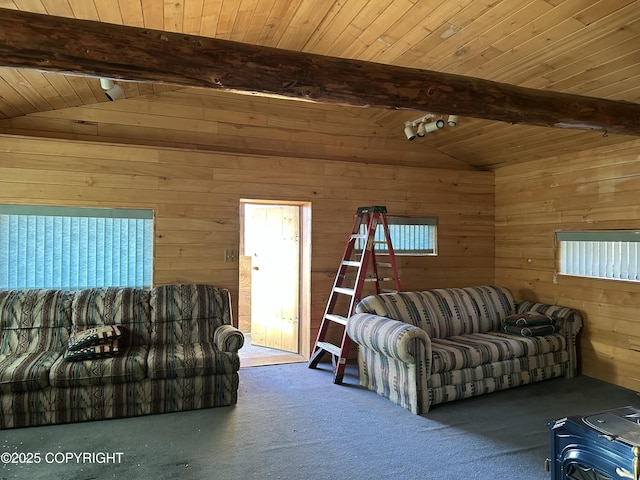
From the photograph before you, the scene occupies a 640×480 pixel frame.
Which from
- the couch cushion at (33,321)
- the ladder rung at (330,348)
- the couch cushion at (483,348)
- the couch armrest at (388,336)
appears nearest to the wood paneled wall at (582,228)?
the couch cushion at (483,348)

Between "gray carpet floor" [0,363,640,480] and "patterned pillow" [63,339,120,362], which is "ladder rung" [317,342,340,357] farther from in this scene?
"patterned pillow" [63,339,120,362]

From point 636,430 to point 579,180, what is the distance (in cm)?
309

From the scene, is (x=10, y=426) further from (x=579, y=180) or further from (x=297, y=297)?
(x=579, y=180)

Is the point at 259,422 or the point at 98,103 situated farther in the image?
the point at 98,103

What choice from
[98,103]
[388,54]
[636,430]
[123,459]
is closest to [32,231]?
[98,103]

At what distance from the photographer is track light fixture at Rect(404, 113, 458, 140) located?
4054 mm

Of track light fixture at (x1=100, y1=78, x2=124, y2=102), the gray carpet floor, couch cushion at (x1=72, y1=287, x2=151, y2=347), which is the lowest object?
the gray carpet floor

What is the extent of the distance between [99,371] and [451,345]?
107 inches

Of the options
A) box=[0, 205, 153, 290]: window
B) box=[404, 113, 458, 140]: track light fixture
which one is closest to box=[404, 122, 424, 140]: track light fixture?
box=[404, 113, 458, 140]: track light fixture

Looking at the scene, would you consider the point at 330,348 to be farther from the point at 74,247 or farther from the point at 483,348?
the point at 74,247

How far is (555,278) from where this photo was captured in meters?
4.55

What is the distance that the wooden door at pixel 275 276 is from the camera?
4961 mm

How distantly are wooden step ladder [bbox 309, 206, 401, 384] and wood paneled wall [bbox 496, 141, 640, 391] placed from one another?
A: 157cm

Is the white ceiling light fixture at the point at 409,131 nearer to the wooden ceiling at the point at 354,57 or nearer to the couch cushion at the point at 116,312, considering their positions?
the wooden ceiling at the point at 354,57
